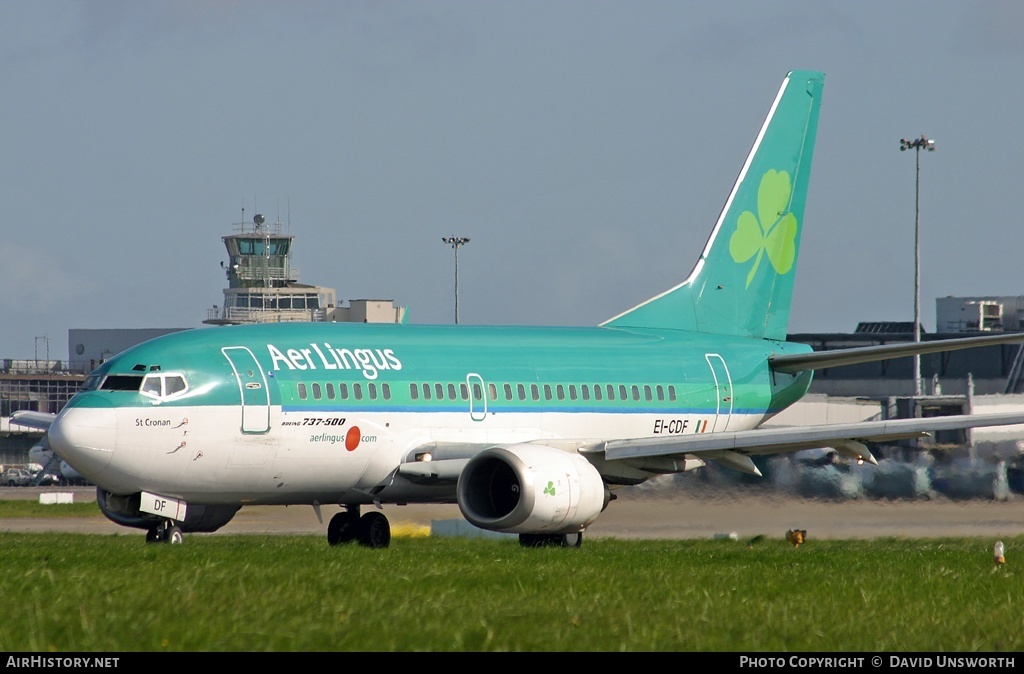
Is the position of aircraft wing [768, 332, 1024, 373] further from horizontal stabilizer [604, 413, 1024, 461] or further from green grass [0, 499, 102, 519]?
green grass [0, 499, 102, 519]

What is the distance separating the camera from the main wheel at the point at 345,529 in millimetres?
26719

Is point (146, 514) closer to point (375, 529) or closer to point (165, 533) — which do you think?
point (165, 533)

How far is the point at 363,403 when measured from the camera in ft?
80.4

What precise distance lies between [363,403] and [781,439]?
256 inches

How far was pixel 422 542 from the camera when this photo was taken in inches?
1106

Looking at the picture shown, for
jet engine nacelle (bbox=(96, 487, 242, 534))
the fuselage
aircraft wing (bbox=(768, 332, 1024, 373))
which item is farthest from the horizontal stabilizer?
jet engine nacelle (bbox=(96, 487, 242, 534))

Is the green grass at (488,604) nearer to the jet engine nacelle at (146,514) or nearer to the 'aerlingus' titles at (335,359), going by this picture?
the jet engine nacelle at (146,514)

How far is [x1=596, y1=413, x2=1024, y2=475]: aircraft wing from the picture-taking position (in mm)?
23922

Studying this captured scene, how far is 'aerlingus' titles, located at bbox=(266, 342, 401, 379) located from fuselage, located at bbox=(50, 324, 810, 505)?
0.07 feet

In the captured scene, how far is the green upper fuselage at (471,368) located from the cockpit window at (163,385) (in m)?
0.10

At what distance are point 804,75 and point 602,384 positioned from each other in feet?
29.8

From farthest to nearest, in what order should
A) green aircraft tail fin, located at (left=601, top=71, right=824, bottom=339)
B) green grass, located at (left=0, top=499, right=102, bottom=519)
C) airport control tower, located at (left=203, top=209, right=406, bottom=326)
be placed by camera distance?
airport control tower, located at (left=203, top=209, right=406, bottom=326), green grass, located at (left=0, top=499, right=102, bottom=519), green aircraft tail fin, located at (left=601, top=71, right=824, bottom=339)

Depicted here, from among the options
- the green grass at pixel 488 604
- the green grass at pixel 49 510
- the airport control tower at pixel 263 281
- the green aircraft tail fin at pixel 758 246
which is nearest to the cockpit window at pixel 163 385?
the green grass at pixel 488 604
